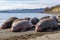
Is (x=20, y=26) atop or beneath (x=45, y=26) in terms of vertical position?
atop

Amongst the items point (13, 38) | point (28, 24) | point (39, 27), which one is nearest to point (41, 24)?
point (39, 27)

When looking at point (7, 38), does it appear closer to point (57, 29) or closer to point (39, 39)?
point (39, 39)

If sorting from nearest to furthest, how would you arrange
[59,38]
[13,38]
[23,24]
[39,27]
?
[59,38]
[13,38]
[39,27]
[23,24]

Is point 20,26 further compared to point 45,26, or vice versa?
point 20,26

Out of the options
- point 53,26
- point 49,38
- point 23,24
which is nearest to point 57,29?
point 53,26

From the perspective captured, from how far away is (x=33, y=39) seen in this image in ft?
35.8

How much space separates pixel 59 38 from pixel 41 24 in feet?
10.6

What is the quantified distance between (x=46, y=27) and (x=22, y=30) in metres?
1.58

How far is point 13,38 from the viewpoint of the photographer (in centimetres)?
1142

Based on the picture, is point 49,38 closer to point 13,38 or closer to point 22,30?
point 13,38

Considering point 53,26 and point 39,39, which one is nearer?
point 39,39

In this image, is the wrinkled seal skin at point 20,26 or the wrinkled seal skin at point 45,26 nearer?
the wrinkled seal skin at point 45,26

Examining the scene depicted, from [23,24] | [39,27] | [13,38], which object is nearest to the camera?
[13,38]

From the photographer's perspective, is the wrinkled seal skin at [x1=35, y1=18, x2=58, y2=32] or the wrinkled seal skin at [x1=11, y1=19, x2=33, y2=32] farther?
the wrinkled seal skin at [x1=11, y1=19, x2=33, y2=32]
